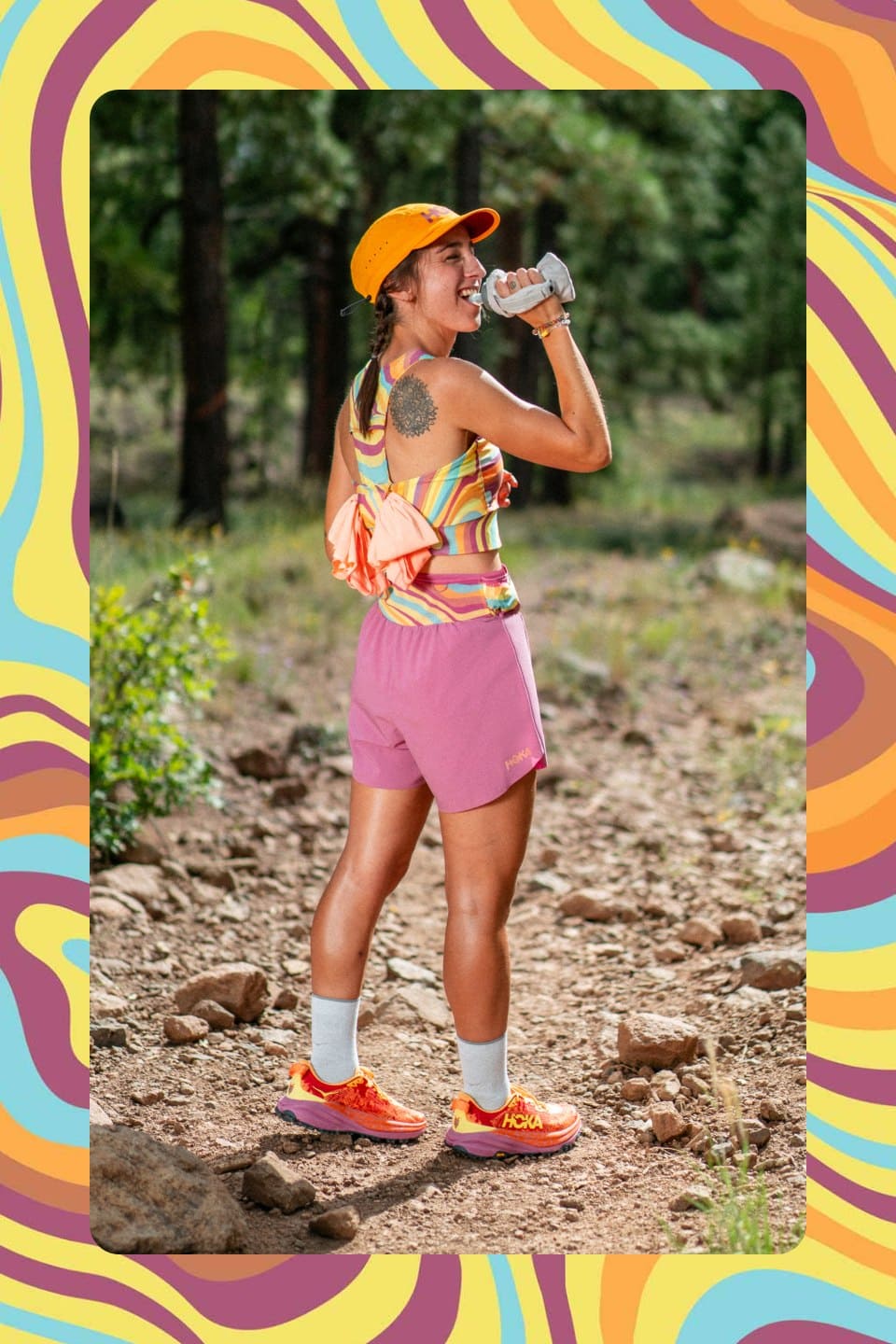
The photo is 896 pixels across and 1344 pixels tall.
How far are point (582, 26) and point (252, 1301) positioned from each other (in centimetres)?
218

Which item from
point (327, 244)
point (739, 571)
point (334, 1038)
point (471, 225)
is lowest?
point (334, 1038)

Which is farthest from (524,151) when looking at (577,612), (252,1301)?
(252,1301)

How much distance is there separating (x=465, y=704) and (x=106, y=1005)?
1.54 m

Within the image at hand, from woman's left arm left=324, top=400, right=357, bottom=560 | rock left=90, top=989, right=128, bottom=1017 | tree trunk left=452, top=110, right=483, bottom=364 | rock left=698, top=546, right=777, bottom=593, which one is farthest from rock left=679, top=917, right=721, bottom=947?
tree trunk left=452, top=110, right=483, bottom=364

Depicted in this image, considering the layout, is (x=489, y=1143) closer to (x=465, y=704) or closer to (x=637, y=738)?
(x=465, y=704)

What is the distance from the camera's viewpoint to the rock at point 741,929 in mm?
4484

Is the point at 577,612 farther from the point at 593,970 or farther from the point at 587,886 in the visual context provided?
the point at 593,970

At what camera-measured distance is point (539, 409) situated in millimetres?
2729

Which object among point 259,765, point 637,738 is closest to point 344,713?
point 259,765

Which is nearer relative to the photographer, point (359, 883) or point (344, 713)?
point (359, 883)

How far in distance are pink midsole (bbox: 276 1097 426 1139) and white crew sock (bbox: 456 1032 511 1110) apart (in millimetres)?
217

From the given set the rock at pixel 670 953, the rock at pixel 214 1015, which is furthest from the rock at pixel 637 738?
the rock at pixel 214 1015

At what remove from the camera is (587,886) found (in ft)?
17.2

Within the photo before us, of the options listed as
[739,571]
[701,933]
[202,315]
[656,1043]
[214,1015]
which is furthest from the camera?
[202,315]
